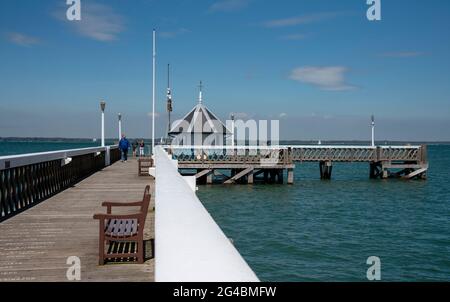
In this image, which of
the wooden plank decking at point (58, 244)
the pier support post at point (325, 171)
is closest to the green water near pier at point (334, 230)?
the wooden plank decking at point (58, 244)

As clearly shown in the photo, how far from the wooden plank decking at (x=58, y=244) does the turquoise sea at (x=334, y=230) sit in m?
5.84

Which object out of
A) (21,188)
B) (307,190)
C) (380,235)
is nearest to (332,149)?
(307,190)

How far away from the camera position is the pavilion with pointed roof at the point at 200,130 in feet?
138

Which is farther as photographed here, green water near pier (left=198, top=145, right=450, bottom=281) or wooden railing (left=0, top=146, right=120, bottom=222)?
green water near pier (left=198, top=145, right=450, bottom=281)

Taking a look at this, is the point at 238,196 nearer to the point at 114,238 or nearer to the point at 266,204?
the point at 266,204

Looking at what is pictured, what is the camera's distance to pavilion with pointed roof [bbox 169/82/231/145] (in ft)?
138

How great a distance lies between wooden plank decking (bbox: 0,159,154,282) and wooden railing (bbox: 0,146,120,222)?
12.4 inches

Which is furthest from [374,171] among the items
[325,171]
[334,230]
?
[334,230]

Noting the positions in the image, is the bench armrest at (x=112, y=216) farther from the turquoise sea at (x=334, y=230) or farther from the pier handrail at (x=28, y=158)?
the turquoise sea at (x=334, y=230)

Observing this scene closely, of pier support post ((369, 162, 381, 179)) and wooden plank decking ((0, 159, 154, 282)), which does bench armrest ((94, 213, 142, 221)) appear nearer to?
wooden plank decking ((0, 159, 154, 282))

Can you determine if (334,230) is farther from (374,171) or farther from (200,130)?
(374,171)

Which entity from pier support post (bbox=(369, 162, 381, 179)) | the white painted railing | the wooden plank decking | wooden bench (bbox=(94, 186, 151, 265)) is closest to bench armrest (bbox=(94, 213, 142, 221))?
wooden bench (bbox=(94, 186, 151, 265))

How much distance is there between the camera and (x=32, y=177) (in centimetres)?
1066
